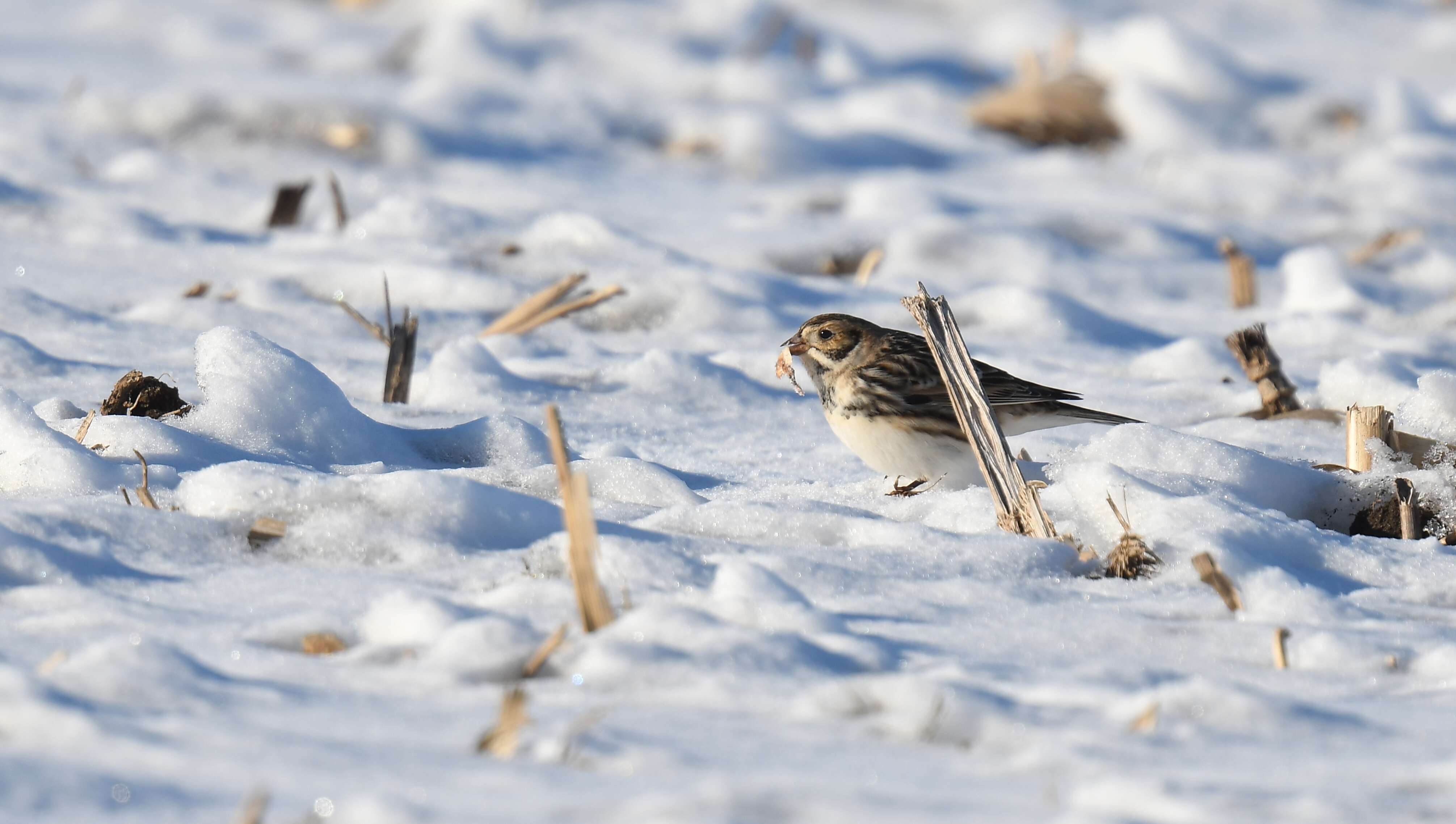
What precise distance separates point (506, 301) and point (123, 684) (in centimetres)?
365

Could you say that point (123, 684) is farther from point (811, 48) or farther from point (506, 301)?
point (811, 48)

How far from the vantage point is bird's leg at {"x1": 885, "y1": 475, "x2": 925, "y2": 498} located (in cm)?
368

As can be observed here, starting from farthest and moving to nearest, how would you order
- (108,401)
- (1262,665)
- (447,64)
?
(447,64) < (108,401) < (1262,665)

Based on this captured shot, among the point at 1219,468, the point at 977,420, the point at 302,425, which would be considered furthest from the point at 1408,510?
the point at 302,425

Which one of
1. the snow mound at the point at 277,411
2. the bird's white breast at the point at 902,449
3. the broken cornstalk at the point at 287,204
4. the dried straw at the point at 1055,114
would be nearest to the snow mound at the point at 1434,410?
the bird's white breast at the point at 902,449

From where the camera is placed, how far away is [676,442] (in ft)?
13.7

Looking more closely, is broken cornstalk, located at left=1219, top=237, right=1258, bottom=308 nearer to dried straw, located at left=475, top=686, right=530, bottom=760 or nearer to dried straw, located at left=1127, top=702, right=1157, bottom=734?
dried straw, located at left=1127, top=702, right=1157, bottom=734

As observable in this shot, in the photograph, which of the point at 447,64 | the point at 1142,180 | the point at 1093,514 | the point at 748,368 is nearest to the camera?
the point at 1093,514

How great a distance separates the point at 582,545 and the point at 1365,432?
2.35 meters

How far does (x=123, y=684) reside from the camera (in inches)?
78.0

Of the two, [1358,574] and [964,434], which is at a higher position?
[1358,574]

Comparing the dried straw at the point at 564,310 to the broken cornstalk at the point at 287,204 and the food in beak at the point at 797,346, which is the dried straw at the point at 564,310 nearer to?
the food in beak at the point at 797,346

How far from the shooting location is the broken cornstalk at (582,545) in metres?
2.27

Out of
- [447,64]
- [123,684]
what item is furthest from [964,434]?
[447,64]
